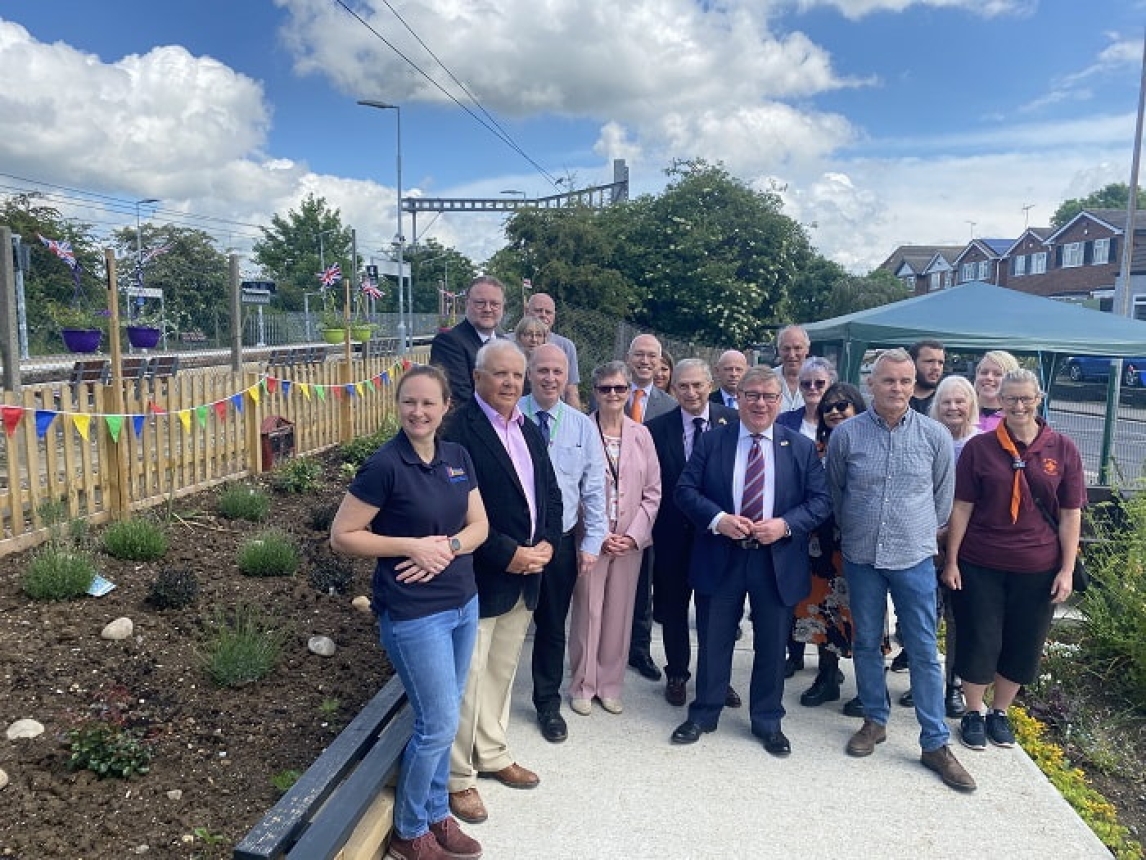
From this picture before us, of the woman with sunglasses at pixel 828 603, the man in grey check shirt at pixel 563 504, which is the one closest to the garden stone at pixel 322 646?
the man in grey check shirt at pixel 563 504

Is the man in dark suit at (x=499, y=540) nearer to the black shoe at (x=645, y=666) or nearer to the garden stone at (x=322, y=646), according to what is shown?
the garden stone at (x=322, y=646)

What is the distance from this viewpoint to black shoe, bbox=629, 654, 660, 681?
4.49m

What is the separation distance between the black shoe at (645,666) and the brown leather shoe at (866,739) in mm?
1096

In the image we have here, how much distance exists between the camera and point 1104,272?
38500 mm

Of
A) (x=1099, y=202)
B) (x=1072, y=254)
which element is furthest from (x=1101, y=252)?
(x=1099, y=202)

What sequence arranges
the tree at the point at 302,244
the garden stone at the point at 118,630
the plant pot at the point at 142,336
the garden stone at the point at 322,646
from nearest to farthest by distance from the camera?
the garden stone at the point at 118,630 < the garden stone at the point at 322,646 < the plant pot at the point at 142,336 < the tree at the point at 302,244

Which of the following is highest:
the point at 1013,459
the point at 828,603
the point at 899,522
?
the point at 1013,459

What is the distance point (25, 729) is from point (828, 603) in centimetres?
357

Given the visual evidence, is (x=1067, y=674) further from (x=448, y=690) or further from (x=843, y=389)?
(x=448, y=690)

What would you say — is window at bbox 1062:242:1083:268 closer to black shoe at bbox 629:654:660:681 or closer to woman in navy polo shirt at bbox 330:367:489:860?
black shoe at bbox 629:654:660:681

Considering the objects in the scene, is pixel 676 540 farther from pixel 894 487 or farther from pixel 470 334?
pixel 470 334

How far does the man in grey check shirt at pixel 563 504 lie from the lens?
3561 millimetres

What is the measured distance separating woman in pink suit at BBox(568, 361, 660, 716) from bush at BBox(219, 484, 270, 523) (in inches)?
130

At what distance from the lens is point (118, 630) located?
12.9 feet
